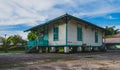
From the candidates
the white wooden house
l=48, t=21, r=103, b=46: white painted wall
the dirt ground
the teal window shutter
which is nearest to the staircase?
the white wooden house

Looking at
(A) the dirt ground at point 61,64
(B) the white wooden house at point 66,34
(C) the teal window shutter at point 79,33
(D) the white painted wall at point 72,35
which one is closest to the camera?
(A) the dirt ground at point 61,64

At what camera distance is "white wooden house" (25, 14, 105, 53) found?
2741cm

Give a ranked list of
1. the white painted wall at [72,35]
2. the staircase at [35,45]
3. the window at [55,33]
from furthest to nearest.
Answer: the staircase at [35,45]
the window at [55,33]
the white painted wall at [72,35]

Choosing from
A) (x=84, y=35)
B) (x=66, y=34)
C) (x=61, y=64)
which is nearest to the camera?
(x=61, y=64)

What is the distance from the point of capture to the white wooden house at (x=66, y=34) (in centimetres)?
2741

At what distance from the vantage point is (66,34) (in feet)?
89.1

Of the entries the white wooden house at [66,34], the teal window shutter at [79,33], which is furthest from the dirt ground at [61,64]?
the teal window shutter at [79,33]

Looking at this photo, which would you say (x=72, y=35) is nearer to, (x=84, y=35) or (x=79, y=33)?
(x=79, y=33)

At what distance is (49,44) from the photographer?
97.7 feet

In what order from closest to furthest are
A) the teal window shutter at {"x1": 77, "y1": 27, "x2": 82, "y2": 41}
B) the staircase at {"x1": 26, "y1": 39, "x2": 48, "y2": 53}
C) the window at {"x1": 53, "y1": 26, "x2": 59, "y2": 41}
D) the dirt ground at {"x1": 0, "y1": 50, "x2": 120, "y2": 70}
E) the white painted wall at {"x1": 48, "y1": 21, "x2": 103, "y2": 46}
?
the dirt ground at {"x1": 0, "y1": 50, "x2": 120, "y2": 70} → the white painted wall at {"x1": 48, "y1": 21, "x2": 103, "y2": 46} → the window at {"x1": 53, "y1": 26, "x2": 59, "y2": 41} → the teal window shutter at {"x1": 77, "y1": 27, "x2": 82, "y2": 41} → the staircase at {"x1": 26, "y1": 39, "x2": 48, "y2": 53}

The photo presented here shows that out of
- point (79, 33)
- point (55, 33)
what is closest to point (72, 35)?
point (79, 33)

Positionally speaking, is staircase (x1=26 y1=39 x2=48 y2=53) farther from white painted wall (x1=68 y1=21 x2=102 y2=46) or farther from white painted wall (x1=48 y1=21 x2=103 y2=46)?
white painted wall (x1=68 y1=21 x2=102 y2=46)

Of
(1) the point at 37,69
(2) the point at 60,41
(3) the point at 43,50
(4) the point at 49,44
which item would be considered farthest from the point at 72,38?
(1) the point at 37,69

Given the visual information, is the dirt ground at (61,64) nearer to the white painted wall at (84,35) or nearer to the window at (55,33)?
the white painted wall at (84,35)
